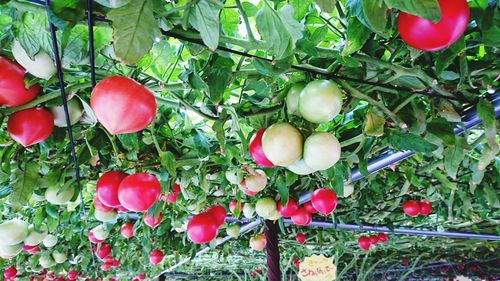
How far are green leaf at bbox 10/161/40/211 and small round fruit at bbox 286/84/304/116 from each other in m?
0.57

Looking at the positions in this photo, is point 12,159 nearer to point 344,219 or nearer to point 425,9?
point 425,9

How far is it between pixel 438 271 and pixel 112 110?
5.28 m

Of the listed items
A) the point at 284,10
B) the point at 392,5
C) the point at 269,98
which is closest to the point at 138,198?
the point at 269,98

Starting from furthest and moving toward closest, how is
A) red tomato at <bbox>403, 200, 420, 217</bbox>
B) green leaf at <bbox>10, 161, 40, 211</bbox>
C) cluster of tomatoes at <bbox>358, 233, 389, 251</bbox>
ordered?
cluster of tomatoes at <bbox>358, 233, 389, 251</bbox> → red tomato at <bbox>403, 200, 420, 217</bbox> → green leaf at <bbox>10, 161, 40, 211</bbox>

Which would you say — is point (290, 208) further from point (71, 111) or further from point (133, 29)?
point (133, 29)

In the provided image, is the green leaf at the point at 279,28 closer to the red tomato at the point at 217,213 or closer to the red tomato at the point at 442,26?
the red tomato at the point at 442,26

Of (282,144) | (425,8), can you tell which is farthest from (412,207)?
(425,8)

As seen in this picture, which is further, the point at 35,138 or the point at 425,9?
the point at 35,138

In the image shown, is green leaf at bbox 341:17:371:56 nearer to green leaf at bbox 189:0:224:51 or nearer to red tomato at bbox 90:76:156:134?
green leaf at bbox 189:0:224:51

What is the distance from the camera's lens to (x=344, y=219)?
6.49ft

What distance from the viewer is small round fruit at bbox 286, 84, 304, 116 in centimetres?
68

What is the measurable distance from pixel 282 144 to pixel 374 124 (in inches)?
7.5

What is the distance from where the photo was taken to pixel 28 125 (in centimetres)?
59

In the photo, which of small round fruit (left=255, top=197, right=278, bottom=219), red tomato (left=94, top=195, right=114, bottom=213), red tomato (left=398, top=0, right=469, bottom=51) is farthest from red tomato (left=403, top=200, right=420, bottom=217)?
red tomato (left=398, top=0, right=469, bottom=51)
